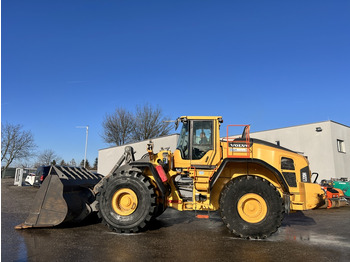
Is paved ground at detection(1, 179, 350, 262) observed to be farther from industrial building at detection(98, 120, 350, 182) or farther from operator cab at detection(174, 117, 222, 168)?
industrial building at detection(98, 120, 350, 182)

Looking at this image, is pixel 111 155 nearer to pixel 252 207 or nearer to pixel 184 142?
pixel 184 142

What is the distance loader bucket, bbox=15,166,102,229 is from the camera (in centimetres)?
650

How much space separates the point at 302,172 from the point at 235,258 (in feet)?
9.85

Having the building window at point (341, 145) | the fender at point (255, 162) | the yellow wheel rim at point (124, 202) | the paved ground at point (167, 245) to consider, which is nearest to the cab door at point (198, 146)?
the fender at point (255, 162)

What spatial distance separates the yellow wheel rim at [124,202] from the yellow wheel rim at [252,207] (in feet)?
8.37

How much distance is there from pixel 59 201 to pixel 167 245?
3007mm

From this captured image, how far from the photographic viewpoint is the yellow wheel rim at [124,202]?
21.4 feet

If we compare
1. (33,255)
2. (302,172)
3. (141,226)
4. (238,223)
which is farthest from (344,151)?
(33,255)

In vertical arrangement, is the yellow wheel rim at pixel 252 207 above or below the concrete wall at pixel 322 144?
below

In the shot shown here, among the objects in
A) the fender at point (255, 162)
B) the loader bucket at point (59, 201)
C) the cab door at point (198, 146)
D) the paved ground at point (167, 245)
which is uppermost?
the cab door at point (198, 146)

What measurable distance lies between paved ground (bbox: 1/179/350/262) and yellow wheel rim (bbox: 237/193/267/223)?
1.68 feet

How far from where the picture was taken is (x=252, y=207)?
613cm

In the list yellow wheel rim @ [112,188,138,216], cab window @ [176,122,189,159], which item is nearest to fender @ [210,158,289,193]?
cab window @ [176,122,189,159]

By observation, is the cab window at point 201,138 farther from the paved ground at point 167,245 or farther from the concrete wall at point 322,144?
the concrete wall at point 322,144
